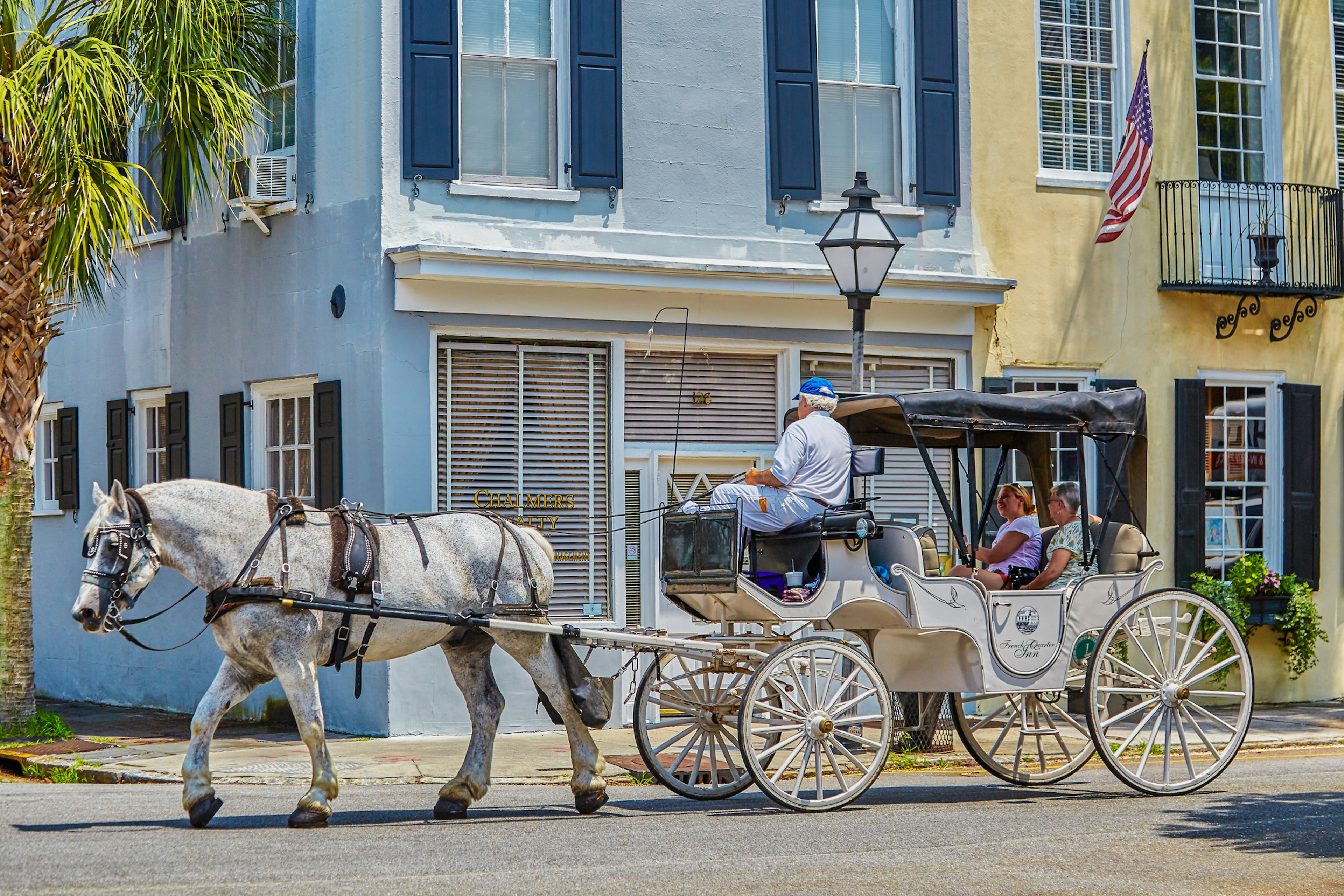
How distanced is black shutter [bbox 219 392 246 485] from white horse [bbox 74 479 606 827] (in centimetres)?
601

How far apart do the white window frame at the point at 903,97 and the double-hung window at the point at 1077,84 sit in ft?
4.91

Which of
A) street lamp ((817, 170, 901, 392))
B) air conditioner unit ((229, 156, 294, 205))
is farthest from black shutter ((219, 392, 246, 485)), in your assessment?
street lamp ((817, 170, 901, 392))

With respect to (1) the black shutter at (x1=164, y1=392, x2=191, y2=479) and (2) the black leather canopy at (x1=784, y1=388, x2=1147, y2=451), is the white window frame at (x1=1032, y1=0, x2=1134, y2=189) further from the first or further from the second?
(1) the black shutter at (x1=164, y1=392, x2=191, y2=479)

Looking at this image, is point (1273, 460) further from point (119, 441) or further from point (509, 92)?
point (119, 441)

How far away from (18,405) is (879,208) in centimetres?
777

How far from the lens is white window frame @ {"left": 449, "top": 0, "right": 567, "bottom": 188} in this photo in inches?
554

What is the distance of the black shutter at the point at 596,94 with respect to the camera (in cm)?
1425

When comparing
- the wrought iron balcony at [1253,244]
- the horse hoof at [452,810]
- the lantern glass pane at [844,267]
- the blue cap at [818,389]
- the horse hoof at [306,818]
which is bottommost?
the horse hoof at [452,810]

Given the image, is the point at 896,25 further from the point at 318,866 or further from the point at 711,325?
the point at 318,866

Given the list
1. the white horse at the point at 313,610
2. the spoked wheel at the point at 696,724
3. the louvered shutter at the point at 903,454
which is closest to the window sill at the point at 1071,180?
the louvered shutter at the point at 903,454

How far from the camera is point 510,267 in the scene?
13719 millimetres

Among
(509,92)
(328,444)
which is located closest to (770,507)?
(328,444)

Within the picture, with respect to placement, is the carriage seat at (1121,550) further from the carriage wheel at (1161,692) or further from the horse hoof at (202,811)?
the horse hoof at (202,811)

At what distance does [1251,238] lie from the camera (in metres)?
16.6
